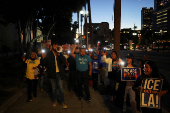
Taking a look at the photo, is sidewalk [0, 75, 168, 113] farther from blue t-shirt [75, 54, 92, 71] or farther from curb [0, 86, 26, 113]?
blue t-shirt [75, 54, 92, 71]

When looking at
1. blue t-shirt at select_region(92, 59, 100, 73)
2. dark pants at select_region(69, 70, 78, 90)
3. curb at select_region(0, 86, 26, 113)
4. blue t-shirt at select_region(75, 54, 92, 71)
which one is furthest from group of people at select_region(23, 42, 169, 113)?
dark pants at select_region(69, 70, 78, 90)

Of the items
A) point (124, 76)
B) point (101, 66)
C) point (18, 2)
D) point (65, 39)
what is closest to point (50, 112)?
point (124, 76)

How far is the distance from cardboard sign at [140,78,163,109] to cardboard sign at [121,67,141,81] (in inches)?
38.7

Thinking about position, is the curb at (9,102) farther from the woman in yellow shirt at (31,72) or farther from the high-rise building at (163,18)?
the high-rise building at (163,18)

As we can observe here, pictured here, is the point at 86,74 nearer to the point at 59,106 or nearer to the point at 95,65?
the point at 59,106

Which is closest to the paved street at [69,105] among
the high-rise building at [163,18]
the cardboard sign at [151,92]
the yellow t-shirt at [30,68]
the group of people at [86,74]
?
the group of people at [86,74]

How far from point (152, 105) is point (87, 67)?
9.25 feet

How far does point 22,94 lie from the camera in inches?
274

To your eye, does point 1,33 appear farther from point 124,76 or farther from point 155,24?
point 155,24

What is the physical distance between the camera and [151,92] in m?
3.26

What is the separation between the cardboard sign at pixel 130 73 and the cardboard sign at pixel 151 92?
983mm

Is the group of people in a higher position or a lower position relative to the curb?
higher

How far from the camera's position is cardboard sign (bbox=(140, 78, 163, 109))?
319 cm

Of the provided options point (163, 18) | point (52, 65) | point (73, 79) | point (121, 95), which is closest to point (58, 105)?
point (52, 65)
